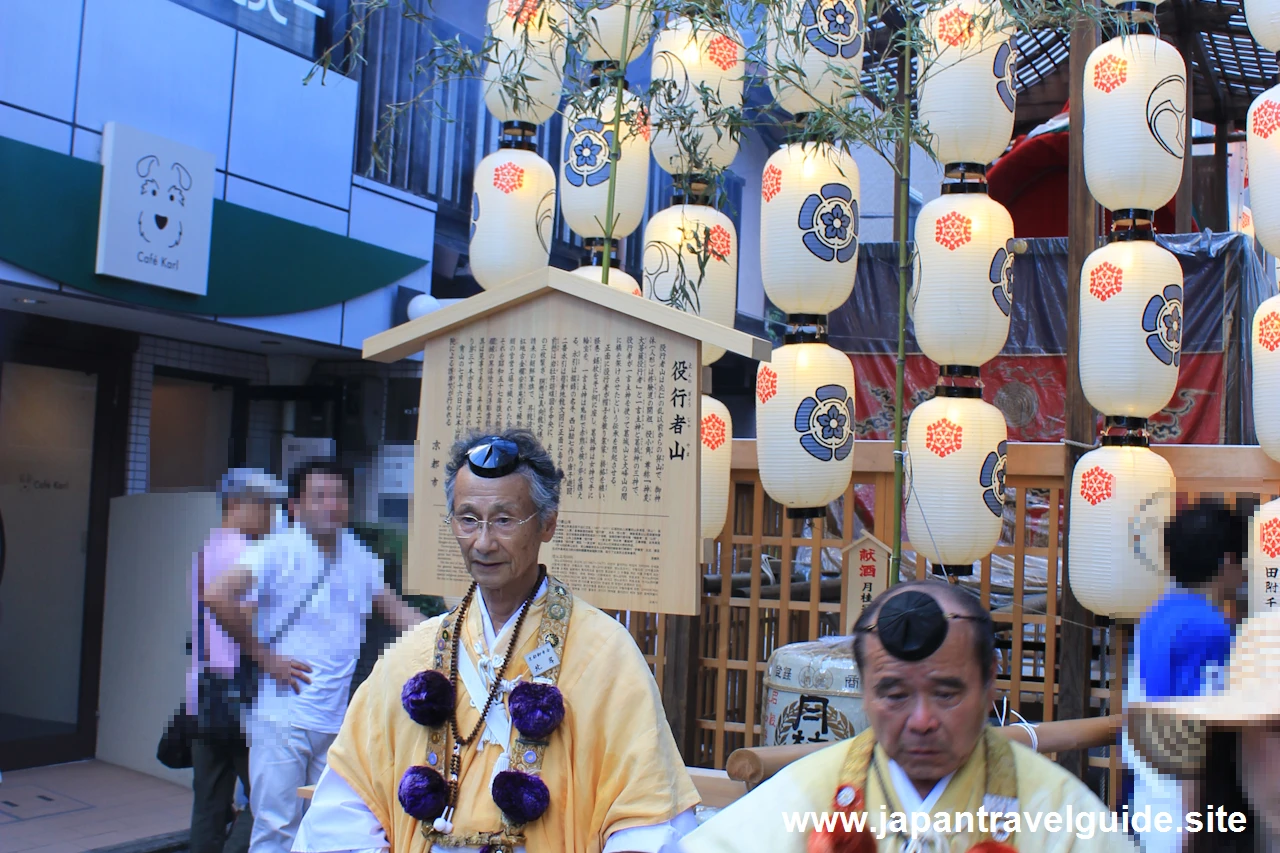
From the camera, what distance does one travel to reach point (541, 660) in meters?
2.76

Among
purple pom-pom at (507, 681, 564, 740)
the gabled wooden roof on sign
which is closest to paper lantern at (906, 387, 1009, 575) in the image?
the gabled wooden roof on sign

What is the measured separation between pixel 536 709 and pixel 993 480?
12.6 feet

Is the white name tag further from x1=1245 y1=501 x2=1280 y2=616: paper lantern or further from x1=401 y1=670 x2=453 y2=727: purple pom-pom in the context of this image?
x1=1245 y1=501 x2=1280 y2=616: paper lantern

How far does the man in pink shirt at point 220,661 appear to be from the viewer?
4.89 metres

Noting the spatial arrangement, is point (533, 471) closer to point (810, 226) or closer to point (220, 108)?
point (810, 226)

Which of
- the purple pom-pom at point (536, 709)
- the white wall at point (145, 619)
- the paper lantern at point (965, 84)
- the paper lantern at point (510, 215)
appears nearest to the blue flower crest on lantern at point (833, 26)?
the paper lantern at point (965, 84)

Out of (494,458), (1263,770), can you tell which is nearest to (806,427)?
(494,458)

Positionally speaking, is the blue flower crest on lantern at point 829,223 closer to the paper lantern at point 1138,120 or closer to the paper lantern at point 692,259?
the paper lantern at point 692,259

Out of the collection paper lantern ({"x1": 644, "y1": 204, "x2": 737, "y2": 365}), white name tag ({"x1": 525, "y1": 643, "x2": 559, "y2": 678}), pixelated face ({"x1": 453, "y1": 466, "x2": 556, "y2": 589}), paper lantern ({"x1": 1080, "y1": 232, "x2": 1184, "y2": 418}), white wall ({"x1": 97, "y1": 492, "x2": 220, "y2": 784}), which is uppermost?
paper lantern ({"x1": 644, "y1": 204, "x2": 737, "y2": 365})

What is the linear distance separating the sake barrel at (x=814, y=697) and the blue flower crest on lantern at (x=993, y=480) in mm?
1366

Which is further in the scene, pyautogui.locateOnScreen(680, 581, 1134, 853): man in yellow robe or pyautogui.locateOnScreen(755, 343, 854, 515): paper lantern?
pyautogui.locateOnScreen(755, 343, 854, 515): paper lantern

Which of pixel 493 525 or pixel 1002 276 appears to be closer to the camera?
pixel 493 525

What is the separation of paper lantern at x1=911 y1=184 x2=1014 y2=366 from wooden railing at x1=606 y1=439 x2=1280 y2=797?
0.97 meters

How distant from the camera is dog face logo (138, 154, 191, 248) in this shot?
7.97 m
